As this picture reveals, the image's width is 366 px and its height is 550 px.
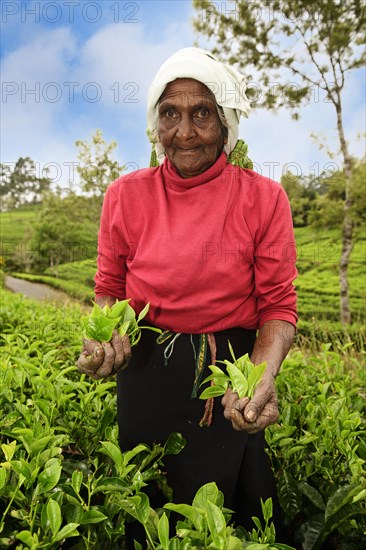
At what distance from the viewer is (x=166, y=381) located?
5.19ft

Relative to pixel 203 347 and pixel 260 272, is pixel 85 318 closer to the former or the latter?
pixel 203 347

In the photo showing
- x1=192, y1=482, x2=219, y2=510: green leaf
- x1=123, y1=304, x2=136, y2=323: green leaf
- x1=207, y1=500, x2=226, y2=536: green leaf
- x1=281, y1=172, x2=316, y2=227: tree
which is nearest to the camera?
x1=207, y1=500, x2=226, y2=536: green leaf

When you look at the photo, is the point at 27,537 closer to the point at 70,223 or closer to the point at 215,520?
the point at 215,520

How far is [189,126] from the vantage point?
151 centimetres

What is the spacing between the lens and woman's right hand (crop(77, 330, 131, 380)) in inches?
53.2

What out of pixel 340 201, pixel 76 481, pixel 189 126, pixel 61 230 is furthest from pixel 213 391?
pixel 61 230

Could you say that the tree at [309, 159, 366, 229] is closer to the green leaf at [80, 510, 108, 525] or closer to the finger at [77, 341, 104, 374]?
the finger at [77, 341, 104, 374]

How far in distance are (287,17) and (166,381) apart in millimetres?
11082

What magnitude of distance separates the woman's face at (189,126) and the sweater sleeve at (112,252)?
25cm

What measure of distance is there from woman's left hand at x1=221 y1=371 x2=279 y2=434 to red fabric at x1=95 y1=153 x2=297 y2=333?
0.28m

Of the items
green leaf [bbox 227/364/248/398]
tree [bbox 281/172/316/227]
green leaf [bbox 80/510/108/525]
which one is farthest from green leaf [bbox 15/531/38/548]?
tree [bbox 281/172/316/227]

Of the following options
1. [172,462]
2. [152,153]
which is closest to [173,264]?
[152,153]

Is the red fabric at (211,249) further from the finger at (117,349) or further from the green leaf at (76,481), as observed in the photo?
the green leaf at (76,481)

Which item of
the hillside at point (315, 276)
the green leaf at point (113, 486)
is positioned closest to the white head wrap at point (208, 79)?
the green leaf at point (113, 486)
